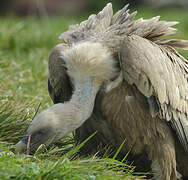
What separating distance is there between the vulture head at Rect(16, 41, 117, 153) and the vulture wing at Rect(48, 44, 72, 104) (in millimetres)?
165

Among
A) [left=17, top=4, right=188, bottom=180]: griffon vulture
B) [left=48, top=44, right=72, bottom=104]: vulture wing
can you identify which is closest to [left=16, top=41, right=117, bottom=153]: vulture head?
[left=17, top=4, right=188, bottom=180]: griffon vulture

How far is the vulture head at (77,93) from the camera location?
5109mm

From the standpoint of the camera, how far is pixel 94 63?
17.5 feet

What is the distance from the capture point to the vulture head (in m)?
5.11

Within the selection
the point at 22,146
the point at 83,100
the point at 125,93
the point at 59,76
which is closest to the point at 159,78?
the point at 125,93

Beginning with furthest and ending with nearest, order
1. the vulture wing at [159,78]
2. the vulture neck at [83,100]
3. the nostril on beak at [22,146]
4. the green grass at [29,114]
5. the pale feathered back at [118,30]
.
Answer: the pale feathered back at [118,30] < the vulture neck at [83,100] < the vulture wing at [159,78] < the nostril on beak at [22,146] < the green grass at [29,114]

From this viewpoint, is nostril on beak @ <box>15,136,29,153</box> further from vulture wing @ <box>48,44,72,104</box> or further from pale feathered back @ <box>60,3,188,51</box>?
pale feathered back @ <box>60,3,188,51</box>

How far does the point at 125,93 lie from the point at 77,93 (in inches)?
20.1

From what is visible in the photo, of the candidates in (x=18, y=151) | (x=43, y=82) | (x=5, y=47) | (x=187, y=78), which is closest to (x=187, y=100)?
(x=187, y=78)

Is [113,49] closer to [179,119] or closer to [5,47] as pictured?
[179,119]

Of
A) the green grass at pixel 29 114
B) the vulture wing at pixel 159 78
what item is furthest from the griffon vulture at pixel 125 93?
the green grass at pixel 29 114

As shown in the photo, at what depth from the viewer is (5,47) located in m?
9.80

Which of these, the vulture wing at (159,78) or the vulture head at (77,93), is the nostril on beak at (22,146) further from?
the vulture wing at (159,78)

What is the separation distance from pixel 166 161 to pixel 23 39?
5.54 metres
